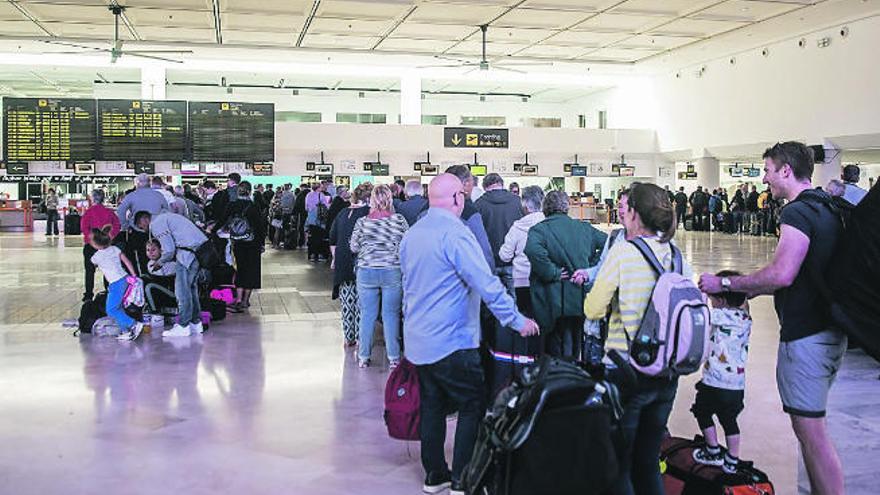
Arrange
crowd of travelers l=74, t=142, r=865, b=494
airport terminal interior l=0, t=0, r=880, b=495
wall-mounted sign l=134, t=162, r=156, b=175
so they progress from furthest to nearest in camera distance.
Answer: wall-mounted sign l=134, t=162, r=156, b=175 < airport terminal interior l=0, t=0, r=880, b=495 < crowd of travelers l=74, t=142, r=865, b=494

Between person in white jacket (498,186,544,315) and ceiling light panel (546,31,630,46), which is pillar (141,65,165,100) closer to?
ceiling light panel (546,31,630,46)

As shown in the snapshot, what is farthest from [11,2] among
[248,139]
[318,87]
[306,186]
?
[318,87]

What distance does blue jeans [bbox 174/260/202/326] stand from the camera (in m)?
8.80

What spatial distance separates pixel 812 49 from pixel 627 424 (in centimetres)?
2273

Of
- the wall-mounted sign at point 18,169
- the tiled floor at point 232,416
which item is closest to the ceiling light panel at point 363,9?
the wall-mounted sign at point 18,169

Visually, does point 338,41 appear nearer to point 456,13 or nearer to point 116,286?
point 456,13

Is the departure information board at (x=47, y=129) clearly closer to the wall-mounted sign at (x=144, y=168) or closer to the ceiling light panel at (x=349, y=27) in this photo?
the wall-mounted sign at (x=144, y=168)

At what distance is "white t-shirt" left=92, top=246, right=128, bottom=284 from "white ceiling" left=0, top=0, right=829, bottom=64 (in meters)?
11.8

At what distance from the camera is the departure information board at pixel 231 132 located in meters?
21.3

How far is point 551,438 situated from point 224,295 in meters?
8.75

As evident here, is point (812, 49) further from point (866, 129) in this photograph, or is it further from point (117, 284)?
point (117, 284)

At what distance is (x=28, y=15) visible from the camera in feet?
66.5

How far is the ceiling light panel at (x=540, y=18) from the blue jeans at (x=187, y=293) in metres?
13.5

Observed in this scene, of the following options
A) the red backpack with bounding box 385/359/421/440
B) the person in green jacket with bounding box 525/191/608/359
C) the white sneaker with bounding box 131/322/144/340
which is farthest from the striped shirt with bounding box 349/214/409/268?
the white sneaker with bounding box 131/322/144/340
